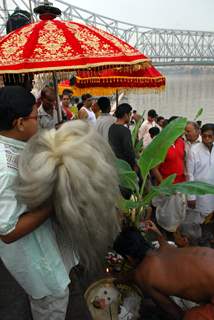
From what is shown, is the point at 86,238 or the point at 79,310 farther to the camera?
the point at 79,310

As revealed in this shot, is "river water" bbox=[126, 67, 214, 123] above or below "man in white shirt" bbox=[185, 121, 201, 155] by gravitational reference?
below

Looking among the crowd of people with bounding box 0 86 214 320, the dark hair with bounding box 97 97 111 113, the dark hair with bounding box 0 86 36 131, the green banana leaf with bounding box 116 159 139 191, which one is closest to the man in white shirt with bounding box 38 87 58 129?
the dark hair with bounding box 97 97 111 113

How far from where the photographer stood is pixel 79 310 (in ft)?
7.85

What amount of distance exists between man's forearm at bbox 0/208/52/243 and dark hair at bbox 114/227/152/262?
2.56 feet

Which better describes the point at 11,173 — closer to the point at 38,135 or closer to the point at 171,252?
the point at 38,135

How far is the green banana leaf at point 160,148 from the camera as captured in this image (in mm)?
2238

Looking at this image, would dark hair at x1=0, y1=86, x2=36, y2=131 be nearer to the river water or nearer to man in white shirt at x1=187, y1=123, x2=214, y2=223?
man in white shirt at x1=187, y1=123, x2=214, y2=223

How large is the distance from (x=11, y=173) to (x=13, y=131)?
0.23 meters

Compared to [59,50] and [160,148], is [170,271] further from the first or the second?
[59,50]

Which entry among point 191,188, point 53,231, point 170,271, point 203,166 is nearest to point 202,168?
point 203,166

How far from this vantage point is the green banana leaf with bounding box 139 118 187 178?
224cm

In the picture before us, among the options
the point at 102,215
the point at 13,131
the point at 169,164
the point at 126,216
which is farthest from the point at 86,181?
the point at 169,164

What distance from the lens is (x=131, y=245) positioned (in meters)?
2.05

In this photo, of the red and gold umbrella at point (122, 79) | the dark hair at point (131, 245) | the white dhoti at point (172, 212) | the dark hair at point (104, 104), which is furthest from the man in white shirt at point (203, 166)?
the dark hair at point (131, 245)
